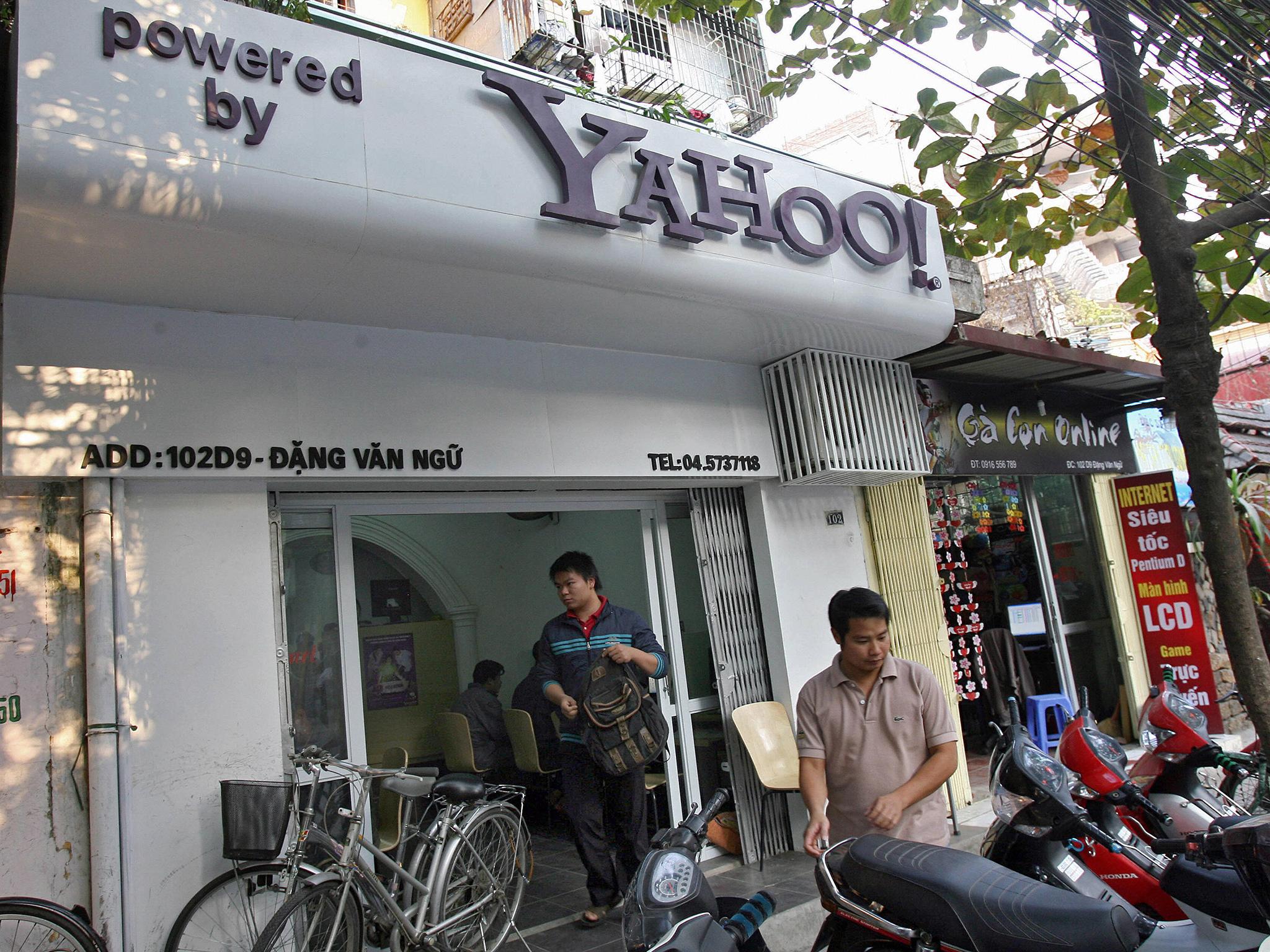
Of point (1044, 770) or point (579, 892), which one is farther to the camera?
point (579, 892)

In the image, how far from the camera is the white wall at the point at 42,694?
11.6ft

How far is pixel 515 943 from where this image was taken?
4.71m

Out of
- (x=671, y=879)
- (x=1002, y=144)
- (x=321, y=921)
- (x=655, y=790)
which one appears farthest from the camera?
(x=655, y=790)

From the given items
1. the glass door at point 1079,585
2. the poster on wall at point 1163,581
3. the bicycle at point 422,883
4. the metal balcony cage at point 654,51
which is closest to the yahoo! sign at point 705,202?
the bicycle at point 422,883

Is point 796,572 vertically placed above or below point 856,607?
above

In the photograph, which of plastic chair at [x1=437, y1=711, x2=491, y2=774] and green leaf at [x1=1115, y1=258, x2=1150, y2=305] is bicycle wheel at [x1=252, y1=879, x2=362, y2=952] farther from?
green leaf at [x1=1115, y1=258, x2=1150, y2=305]

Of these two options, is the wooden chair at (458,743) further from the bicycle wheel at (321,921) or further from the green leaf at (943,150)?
the green leaf at (943,150)

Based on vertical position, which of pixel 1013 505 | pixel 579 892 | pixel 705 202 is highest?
pixel 705 202

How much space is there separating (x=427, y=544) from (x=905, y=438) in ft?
13.7

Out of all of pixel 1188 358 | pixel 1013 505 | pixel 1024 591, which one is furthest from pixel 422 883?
pixel 1024 591

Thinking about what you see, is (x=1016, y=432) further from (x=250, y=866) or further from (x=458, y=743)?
(x=250, y=866)

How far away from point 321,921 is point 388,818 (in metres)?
1.19

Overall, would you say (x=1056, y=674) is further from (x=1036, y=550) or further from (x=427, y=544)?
(x=427, y=544)

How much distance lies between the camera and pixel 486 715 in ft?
21.7
